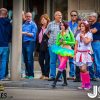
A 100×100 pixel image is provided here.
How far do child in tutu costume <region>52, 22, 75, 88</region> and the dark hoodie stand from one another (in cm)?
152

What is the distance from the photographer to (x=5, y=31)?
13984 millimetres

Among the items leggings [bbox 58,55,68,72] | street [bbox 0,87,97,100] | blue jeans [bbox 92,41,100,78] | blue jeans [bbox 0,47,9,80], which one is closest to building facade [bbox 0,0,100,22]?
blue jeans [bbox 92,41,100,78]

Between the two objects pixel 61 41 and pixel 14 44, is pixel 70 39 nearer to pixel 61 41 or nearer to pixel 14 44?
pixel 61 41

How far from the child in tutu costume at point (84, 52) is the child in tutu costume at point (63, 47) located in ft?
0.59

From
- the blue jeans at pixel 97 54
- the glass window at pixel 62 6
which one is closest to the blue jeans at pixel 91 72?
the blue jeans at pixel 97 54

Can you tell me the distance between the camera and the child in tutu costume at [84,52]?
12.6 m

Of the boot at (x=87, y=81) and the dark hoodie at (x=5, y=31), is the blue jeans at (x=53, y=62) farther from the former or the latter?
the boot at (x=87, y=81)

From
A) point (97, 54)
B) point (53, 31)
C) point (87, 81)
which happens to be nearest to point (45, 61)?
point (53, 31)

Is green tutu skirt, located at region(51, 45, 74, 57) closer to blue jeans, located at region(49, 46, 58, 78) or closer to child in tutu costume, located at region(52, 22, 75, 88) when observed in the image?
child in tutu costume, located at region(52, 22, 75, 88)

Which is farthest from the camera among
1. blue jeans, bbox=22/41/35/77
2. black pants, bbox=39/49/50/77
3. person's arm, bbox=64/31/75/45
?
blue jeans, bbox=22/41/35/77

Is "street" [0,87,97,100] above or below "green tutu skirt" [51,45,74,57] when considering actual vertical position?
below

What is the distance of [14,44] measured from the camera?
13.9m

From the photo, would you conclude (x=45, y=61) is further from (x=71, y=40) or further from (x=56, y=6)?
(x=56, y=6)

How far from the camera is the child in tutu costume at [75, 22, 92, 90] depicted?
12586 mm
